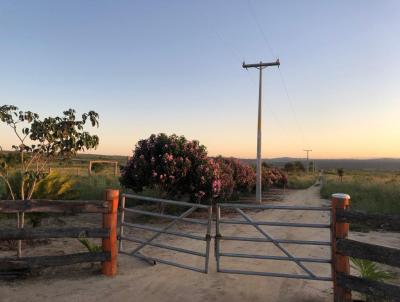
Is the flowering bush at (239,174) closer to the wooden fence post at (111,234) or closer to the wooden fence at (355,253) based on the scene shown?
the wooden fence post at (111,234)

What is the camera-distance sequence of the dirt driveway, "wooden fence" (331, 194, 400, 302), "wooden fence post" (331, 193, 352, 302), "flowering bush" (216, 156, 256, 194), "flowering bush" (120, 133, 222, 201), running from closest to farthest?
"wooden fence" (331, 194, 400, 302), "wooden fence post" (331, 193, 352, 302), the dirt driveway, "flowering bush" (120, 133, 222, 201), "flowering bush" (216, 156, 256, 194)

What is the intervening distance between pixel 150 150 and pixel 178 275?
24.6 feet

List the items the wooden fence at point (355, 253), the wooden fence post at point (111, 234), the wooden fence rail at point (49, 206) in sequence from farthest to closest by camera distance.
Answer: the wooden fence post at point (111, 234) < the wooden fence rail at point (49, 206) < the wooden fence at point (355, 253)

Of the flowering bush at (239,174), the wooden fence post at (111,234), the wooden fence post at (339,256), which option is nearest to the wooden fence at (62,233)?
the wooden fence post at (111,234)

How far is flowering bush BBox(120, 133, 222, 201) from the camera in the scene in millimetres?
13914

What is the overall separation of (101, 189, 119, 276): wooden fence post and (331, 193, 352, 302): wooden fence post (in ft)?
11.2

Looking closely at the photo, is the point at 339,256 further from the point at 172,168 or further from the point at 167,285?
the point at 172,168

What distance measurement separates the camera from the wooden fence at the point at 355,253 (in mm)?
4959

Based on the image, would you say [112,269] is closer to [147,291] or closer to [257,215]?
[147,291]

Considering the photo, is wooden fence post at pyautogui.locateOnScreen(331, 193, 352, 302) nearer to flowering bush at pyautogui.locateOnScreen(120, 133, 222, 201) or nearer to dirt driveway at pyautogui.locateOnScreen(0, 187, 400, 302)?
dirt driveway at pyautogui.locateOnScreen(0, 187, 400, 302)

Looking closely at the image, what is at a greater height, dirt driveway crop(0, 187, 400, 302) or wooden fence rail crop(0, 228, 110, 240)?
wooden fence rail crop(0, 228, 110, 240)

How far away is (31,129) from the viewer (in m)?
8.15

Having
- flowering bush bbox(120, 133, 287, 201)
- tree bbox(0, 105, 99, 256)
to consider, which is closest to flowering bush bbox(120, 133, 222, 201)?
flowering bush bbox(120, 133, 287, 201)

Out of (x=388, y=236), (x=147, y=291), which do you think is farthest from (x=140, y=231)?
(x=388, y=236)
